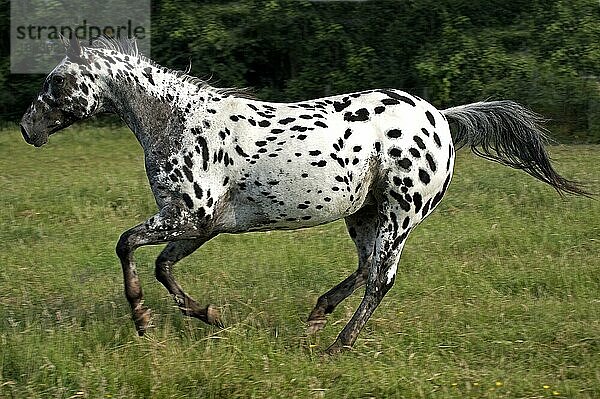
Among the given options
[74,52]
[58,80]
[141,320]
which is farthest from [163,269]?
[74,52]

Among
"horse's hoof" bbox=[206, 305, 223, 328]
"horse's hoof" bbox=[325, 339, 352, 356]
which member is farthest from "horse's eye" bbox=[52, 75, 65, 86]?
"horse's hoof" bbox=[325, 339, 352, 356]

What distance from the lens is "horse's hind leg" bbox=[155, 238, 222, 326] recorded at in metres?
5.85

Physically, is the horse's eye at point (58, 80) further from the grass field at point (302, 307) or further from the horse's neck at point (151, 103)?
the grass field at point (302, 307)

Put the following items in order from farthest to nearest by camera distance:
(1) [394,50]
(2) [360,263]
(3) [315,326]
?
1. (1) [394,50]
2. (2) [360,263]
3. (3) [315,326]

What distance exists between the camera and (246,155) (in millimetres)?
5664

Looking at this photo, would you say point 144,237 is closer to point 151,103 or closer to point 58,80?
point 151,103

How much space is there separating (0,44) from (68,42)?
16.5m

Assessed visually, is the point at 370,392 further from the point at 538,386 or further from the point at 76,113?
the point at 76,113

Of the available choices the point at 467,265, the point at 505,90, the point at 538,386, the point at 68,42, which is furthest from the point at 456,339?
the point at 505,90

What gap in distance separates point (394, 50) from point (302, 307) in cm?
1379

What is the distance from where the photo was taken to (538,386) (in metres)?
4.99

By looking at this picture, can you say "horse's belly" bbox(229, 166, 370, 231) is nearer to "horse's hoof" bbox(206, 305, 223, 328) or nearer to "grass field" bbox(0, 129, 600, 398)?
"horse's hoof" bbox(206, 305, 223, 328)

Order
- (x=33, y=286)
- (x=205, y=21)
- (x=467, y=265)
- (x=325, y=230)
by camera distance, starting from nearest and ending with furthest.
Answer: (x=33, y=286), (x=467, y=265), (x=325, y=230), (x=205, y=21)

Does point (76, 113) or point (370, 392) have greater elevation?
point (76, 113)
